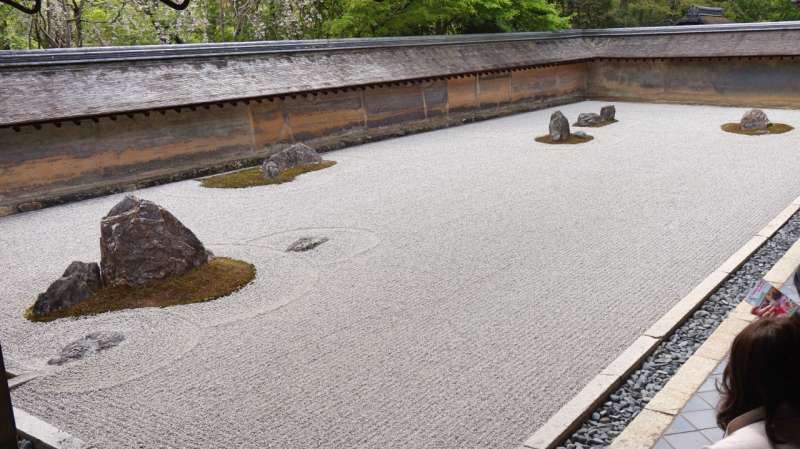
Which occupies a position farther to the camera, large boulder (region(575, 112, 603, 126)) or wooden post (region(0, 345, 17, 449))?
large boulder (region(575, 112, 603, 126))

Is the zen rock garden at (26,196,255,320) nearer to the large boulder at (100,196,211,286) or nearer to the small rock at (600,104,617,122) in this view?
the large boulder at (100,196,211,286)

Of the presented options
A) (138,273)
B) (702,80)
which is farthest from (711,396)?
(702,80)

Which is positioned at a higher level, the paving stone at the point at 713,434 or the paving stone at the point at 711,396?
the paving stone at the point at 713,434

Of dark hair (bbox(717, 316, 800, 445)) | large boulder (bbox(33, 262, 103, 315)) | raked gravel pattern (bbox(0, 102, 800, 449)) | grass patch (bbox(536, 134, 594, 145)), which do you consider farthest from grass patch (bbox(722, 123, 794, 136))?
dark hair (bbox(717, 316, 800, 445))

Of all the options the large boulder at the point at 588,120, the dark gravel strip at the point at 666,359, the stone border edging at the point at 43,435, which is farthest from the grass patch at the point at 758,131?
the stone border edging at the point at 43,435

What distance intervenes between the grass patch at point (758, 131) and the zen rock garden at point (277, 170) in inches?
407

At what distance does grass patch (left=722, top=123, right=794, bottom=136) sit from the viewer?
1657cm

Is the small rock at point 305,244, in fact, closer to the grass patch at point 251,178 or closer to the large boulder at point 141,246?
the large boulder at point 141,246

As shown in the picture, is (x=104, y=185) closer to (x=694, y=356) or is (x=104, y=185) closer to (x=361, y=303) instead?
(x=361, y=303)

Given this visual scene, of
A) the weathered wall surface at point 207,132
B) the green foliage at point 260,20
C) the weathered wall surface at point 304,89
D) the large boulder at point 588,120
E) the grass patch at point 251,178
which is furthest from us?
the green foliage at point 260,20

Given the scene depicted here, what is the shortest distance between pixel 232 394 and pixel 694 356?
3.82m

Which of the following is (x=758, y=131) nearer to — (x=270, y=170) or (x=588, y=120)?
(x=588, y=120)

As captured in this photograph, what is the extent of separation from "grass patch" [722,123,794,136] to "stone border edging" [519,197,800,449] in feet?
32.2

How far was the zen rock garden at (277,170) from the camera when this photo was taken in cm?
1375
